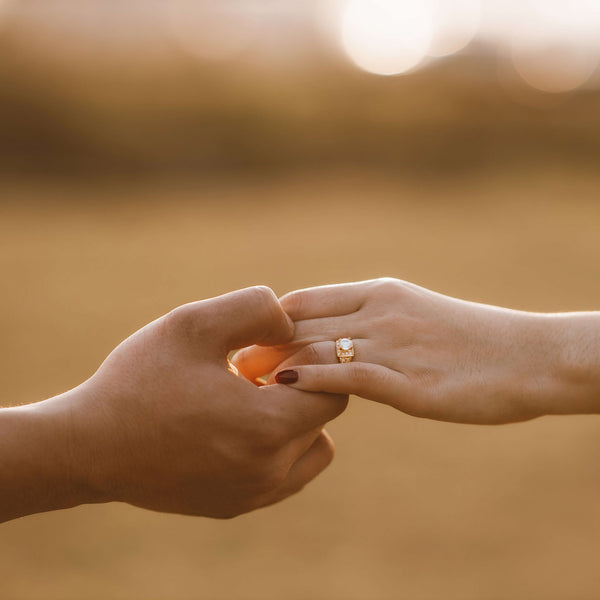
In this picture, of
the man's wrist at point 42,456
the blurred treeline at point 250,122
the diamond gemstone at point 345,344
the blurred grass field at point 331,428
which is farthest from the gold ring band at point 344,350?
the blurred treeline at point 250,122

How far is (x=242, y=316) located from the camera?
1938 mm

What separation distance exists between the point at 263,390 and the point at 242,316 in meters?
0.21

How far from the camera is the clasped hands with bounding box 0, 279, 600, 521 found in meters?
1.86

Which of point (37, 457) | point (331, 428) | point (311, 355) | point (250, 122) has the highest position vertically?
point (250, 122)

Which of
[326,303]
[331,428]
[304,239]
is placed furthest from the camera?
[304,239]

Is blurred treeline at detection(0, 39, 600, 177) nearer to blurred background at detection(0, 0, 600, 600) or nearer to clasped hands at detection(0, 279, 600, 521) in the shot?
blurred background at detection(0, 0, 600, 600)

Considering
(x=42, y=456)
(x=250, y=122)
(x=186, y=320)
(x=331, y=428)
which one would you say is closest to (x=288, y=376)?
(x=186, y=320)

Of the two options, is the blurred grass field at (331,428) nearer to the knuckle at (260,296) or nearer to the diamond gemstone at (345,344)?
the diamond gemstone at (345,344)

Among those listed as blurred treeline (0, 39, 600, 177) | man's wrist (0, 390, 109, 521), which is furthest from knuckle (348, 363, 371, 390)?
blurred treeline (0, 39, 600, 177)

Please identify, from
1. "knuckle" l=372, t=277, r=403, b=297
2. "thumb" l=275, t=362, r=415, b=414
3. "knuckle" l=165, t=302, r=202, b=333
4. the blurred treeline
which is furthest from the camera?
the blurred treeline

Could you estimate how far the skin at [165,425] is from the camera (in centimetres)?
183

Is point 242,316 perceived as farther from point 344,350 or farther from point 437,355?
point 437,355

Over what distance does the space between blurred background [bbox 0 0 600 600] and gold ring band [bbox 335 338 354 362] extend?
5.97 feet

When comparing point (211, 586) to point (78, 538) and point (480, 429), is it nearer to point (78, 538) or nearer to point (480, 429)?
point (78, 538)
